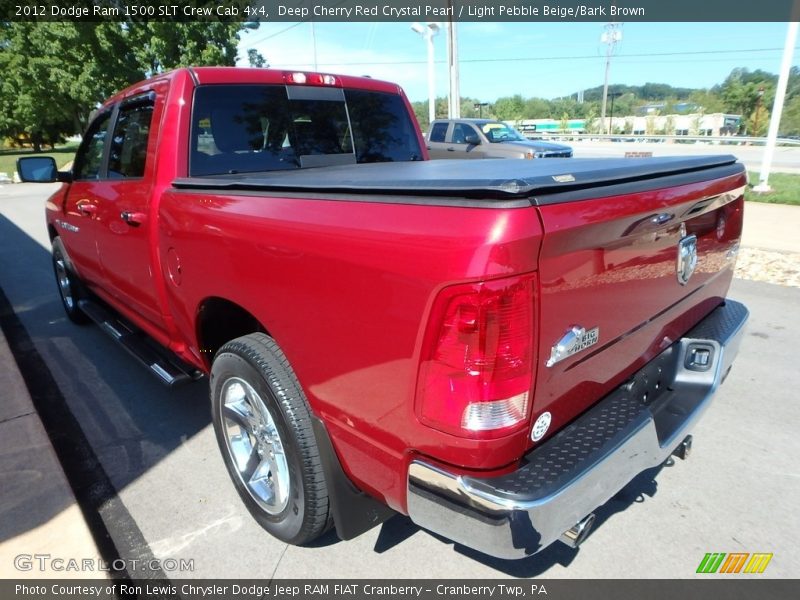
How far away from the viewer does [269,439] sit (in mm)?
2340

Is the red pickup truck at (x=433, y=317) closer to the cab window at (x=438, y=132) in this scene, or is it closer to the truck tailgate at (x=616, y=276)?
the truck tailgate at (x=616, y=276)

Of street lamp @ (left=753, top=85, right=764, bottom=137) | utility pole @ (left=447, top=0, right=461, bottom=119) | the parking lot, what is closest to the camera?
the parking lot

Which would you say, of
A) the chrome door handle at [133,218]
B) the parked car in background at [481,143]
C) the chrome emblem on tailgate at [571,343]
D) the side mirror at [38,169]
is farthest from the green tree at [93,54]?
the chrome emblem on tailgate at [571,343]

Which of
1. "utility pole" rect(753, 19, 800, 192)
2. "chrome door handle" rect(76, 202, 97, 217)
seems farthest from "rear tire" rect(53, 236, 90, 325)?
A: "utility pole" rect(753, 19, 800, 192)

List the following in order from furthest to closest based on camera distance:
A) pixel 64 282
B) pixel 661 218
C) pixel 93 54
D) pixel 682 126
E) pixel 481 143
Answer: pixel 682 126 < pixel 93 54 < pixel 481 143 < pixel 64 282 < pixel 661 218

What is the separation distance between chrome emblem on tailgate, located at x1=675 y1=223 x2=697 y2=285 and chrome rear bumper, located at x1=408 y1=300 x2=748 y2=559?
1.38 feet

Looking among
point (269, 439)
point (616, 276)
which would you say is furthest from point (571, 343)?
point (269, 439)

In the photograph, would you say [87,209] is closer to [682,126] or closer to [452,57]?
[452,57]

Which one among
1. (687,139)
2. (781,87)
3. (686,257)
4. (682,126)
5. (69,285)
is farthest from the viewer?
(682,126)

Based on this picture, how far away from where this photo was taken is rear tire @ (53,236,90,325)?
4949mm

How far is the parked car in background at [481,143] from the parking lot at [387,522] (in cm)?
1099

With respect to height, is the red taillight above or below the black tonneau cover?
below

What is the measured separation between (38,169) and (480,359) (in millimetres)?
4348

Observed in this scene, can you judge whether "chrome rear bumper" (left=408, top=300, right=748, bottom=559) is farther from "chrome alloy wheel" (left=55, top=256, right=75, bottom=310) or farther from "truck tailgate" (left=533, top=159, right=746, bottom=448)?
"chrome alloy wheel" (left=55, top=256, right=75, bottom=310)
